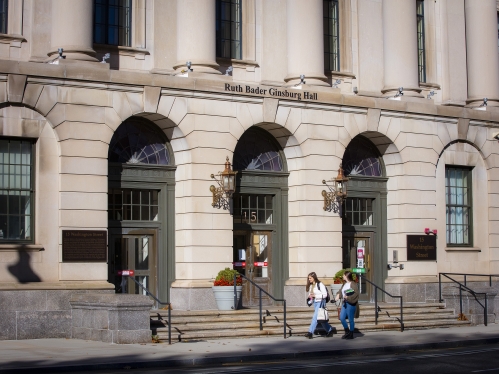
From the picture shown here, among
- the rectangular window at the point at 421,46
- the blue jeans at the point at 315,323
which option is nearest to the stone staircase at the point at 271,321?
the blue jeans at the point at 315,323

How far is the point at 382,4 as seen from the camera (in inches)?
1249

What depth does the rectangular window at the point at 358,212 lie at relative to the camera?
31.3 m

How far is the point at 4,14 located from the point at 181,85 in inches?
207

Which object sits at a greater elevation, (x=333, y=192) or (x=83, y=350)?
(x=333, y=192)

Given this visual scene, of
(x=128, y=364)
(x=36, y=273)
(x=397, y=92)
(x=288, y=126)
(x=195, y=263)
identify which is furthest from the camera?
(x=397, y=92)

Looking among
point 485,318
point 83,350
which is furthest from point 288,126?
point 83,350

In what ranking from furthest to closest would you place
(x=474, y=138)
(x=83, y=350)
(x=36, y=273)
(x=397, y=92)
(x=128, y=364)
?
(x=474, y=138) → (x=397, y=92) → (x=36, y=273) → (x=83, y=350) → (x=128, y=364)

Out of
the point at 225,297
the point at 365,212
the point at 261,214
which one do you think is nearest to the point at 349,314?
the point at 225,297

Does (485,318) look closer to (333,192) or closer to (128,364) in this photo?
(333,192)

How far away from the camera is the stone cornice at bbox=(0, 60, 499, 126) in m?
24.2

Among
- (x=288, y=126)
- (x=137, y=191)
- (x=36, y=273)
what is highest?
(x=288, y=126)

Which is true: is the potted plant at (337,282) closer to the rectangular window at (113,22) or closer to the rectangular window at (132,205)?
the rectangular window at (132,205)

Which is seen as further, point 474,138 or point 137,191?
point 474,138

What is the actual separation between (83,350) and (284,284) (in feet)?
33.1
